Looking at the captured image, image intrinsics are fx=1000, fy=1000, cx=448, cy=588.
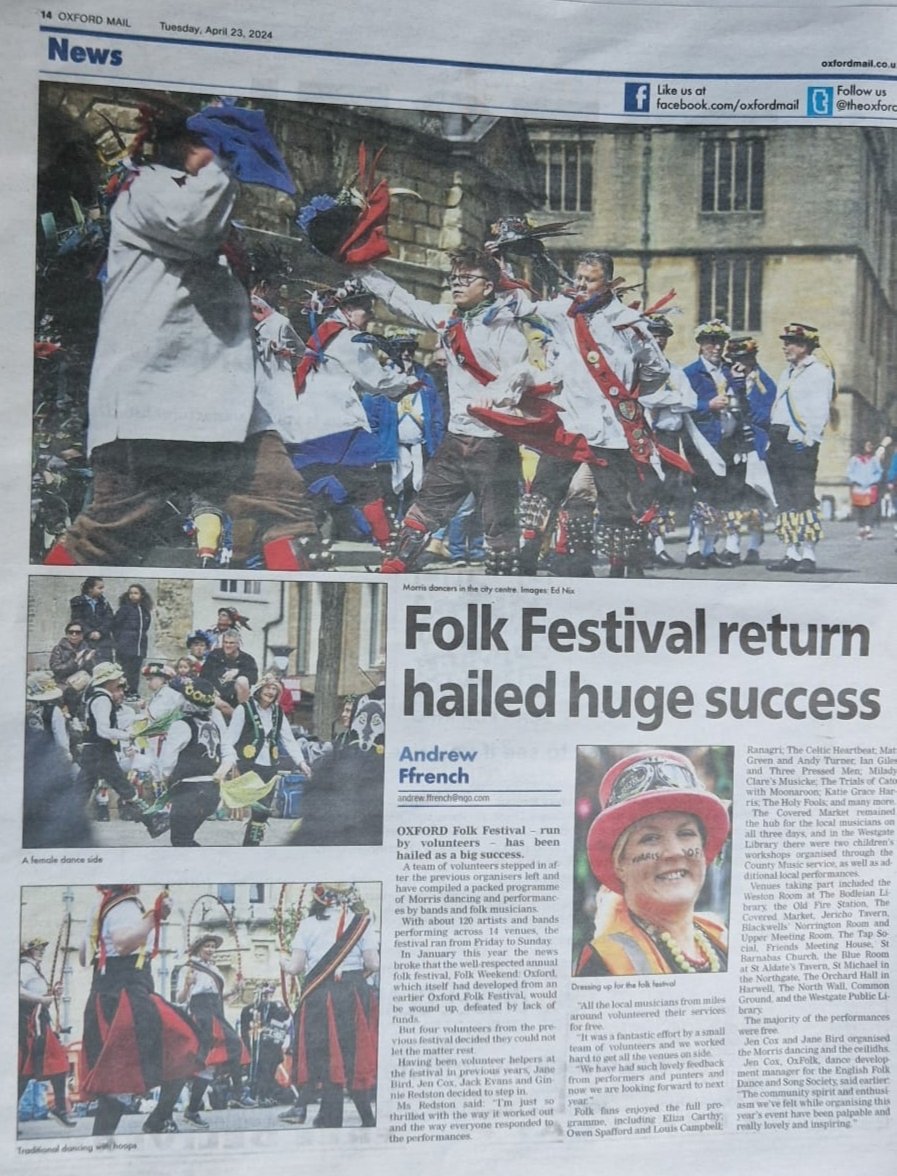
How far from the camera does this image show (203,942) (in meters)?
0.76

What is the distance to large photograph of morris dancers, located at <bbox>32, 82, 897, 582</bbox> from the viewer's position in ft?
2.43

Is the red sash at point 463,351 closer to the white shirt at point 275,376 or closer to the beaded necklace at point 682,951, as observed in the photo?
the white shirt at point 275,376

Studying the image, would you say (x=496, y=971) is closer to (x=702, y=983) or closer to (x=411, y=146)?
(x=702, y=983)

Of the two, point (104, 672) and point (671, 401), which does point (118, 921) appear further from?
point (671, 401)

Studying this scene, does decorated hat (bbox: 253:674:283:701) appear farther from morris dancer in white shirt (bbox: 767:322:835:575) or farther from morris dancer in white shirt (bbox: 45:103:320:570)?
morris dancer in white shirt (bbox: 767:322:835:575)

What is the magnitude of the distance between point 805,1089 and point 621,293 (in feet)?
2.15

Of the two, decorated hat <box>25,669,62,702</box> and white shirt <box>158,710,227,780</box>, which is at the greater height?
decorated hat <box>25,669,62,702</box>

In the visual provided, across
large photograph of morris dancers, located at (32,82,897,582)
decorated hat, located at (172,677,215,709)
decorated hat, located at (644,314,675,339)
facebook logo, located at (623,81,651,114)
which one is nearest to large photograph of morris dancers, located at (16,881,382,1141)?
decorated hat, located at (172,677,215,709)

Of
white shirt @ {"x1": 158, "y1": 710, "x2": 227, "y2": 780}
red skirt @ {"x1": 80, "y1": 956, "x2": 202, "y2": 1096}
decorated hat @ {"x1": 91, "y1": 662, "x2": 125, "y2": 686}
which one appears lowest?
red skirt @ {"x1": 80, "y1": 956, "x2": 202, "y2": 1096}

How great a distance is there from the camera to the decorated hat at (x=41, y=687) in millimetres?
743

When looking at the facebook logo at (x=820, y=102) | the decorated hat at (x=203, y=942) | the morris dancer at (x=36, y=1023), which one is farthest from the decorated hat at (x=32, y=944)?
the facebook logo at (x=820, y=102)

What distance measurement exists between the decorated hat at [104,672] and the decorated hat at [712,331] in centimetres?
51

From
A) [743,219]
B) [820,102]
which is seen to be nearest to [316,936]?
[743,219]

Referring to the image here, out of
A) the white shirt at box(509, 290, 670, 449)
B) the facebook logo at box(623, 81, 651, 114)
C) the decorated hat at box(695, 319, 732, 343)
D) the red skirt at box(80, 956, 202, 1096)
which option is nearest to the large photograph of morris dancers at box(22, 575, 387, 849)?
the red skirt at box(80, 956, 202, 1096)
